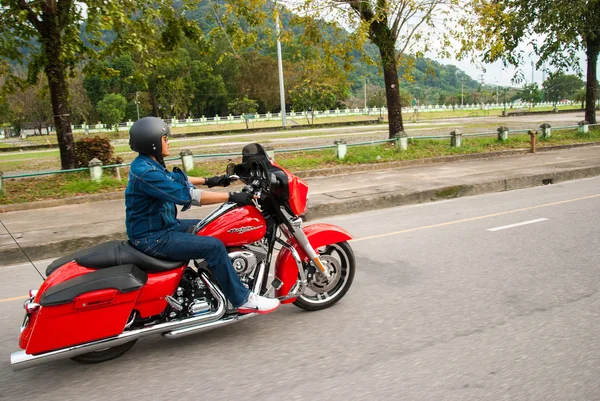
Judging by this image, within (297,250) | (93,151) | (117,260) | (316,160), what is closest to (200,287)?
(117,260)

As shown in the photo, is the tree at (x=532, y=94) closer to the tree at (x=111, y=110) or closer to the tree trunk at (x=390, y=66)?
the tree at (x=111, y=110)

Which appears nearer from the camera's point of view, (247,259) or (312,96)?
(247,259)

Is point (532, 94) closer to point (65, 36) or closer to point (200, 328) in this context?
point (65, 36)

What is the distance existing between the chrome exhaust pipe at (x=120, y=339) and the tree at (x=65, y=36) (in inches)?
374

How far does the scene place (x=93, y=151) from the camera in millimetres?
14492

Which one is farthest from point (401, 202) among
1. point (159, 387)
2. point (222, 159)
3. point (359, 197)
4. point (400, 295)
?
point (222, 159)

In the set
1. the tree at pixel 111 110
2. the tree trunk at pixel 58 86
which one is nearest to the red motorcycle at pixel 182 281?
the tree trunk at pixel 58 86

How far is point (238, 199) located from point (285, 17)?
46.4ft

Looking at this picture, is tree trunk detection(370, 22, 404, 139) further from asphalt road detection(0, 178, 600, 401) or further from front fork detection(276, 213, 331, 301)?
front fork detection(276, 213, 331, 301)

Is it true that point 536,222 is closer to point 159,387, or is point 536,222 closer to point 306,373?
point 306,373

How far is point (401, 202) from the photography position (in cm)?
1036

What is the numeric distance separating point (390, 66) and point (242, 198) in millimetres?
15098

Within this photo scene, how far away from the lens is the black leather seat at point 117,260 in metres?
3.47

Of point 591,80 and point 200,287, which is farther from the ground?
point 591,80
